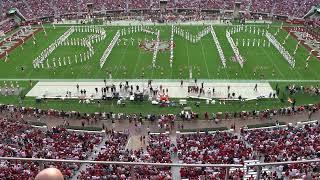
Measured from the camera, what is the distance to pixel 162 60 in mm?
45406

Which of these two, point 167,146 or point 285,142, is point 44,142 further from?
point 285,142

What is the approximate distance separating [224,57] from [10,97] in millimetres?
22097

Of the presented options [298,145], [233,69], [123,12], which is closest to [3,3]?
[123,12]

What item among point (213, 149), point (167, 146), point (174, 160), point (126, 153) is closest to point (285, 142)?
point (213, 149)

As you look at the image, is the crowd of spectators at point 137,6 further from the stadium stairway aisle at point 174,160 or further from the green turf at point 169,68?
the stadium stairway aisle at point 174,160

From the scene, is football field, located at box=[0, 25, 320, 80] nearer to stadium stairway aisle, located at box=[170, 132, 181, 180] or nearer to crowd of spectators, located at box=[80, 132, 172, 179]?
stadium stairway aisle, located at box=[170, 132, 181, 180]

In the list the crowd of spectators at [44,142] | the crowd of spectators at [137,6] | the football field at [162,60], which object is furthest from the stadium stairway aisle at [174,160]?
the crowd of spectators at [137,6]

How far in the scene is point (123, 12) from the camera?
230 feet

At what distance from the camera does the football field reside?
1629 inches

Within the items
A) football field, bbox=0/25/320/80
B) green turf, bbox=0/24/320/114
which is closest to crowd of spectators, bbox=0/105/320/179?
green turf, bbox=0/24/320/114

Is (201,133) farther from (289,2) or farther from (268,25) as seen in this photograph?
(289,2)

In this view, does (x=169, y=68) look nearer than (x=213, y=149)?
No

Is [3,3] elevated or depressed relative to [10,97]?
elevated

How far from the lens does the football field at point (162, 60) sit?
41375 millimetres
